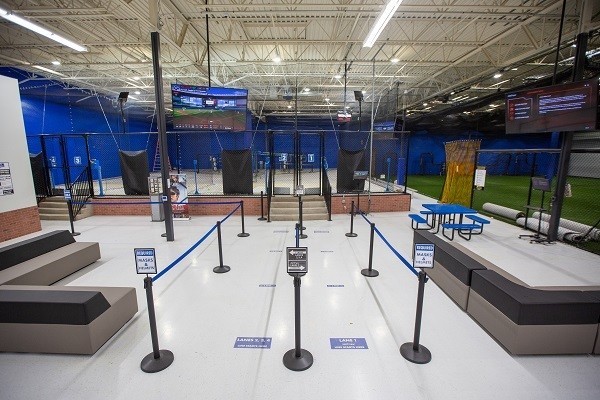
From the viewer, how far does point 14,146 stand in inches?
279

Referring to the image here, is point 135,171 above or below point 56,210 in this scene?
above

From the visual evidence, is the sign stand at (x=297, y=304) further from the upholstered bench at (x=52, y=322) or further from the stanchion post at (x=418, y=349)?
the upholstered bench at (x=52, y=322)

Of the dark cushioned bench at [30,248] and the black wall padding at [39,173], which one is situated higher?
the black wall padding at [39,173]

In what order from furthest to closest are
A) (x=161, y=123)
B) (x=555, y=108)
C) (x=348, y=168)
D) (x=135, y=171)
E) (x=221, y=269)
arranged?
(x=348, y=168) → (x=135, y=171) → (x=161, y=123) → (x=555, y=108) → (x=221, y=269)

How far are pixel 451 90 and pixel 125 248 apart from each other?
16.2 metres

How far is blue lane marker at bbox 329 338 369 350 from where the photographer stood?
3.08 m

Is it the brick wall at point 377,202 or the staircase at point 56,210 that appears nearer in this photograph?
the staircase at point 56,210

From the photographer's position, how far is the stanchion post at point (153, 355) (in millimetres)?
2717

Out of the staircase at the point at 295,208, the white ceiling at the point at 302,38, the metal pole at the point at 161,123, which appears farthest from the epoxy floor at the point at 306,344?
the white ceiling at the point at 302,38

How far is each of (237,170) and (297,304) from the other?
7.52 metres

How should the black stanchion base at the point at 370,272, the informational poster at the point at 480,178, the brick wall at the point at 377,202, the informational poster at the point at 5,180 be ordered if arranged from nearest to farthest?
the black stanchion base at the point at 370,272
the informational poster at the point at 5,180
the informational poster at the point at 480,178
the brick wall at the point at 377,202

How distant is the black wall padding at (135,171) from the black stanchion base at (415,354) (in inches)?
387

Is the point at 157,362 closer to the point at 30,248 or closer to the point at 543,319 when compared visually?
the point at 30,248

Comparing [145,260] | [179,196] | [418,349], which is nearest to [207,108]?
[179,196]
